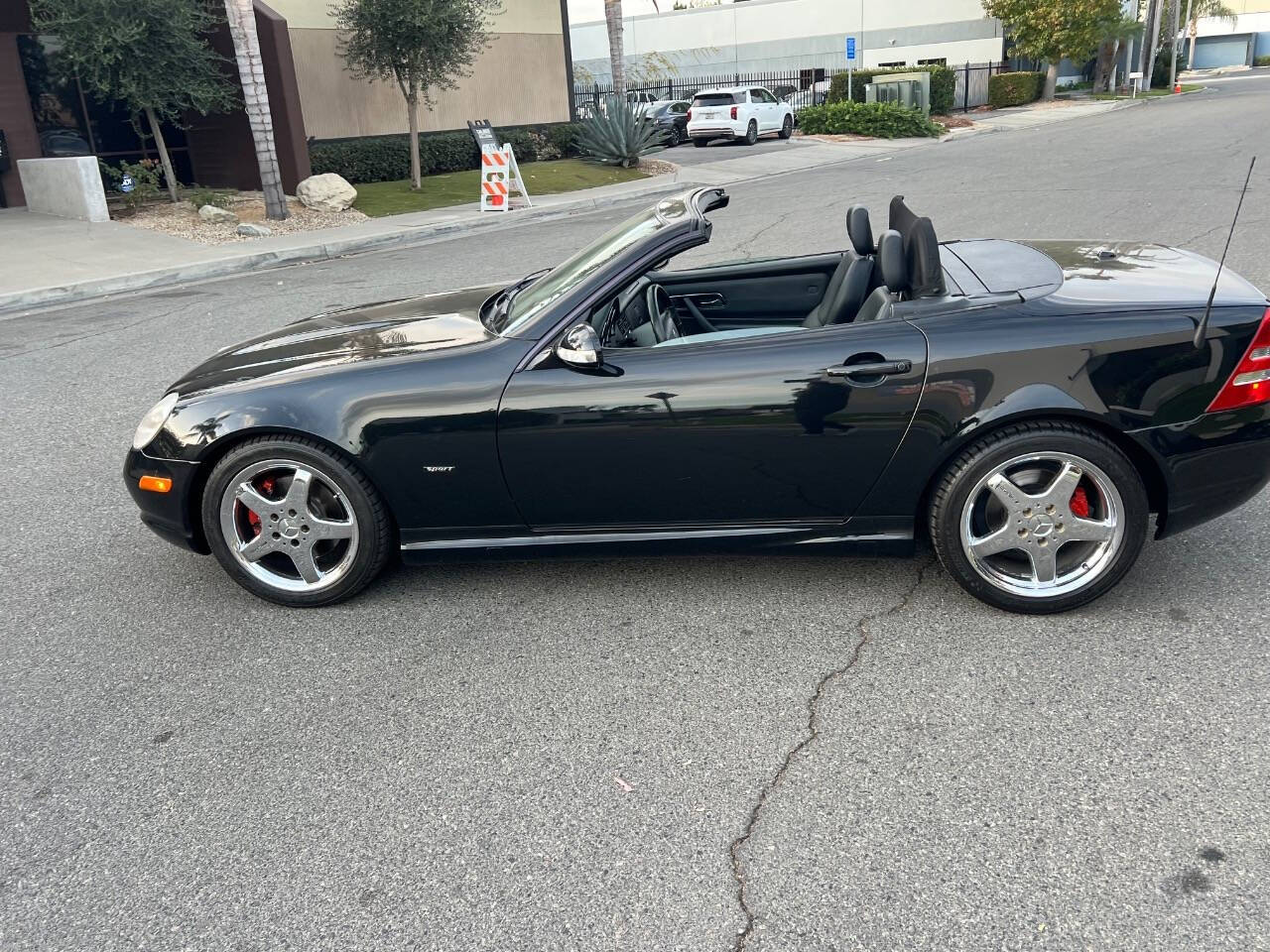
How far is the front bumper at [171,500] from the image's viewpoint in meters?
3.95

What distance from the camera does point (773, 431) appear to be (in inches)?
142

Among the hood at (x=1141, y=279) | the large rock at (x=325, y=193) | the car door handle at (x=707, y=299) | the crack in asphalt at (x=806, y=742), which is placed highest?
the hood at (x=1141, y=279)

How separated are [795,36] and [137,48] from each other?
4622 cm

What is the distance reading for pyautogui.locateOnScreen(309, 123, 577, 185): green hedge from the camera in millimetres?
20156

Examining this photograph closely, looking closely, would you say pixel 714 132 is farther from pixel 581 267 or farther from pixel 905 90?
pixel 581 267

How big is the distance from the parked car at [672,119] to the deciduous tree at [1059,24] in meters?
18.5

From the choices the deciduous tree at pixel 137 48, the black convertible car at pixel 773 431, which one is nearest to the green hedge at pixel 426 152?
the deciduous tree at pixel 137 48

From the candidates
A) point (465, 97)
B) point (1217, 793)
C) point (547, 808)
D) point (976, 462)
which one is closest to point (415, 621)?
point (547, 808)

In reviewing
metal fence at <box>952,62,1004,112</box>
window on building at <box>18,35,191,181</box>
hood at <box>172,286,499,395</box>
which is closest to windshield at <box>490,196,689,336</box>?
hood at <box>172,286,499,395</box>

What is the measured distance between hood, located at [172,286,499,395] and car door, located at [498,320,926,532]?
49 cm

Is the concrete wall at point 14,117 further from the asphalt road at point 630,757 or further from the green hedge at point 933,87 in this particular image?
the green hedge at point 933,87

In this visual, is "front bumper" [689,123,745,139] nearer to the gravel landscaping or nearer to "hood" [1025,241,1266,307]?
the gravel landscaping

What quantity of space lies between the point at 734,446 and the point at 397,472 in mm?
1205

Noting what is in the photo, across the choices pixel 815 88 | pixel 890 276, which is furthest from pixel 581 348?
pixel 815 88
